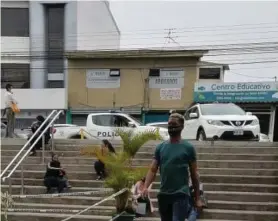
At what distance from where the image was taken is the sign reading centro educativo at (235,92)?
27.0m

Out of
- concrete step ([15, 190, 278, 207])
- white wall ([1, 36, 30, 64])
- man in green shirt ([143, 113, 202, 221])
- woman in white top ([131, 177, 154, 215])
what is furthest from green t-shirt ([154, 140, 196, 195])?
white wall ([1, 36, 30, 64])

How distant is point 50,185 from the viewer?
9.26 metres

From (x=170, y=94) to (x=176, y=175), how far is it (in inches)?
934

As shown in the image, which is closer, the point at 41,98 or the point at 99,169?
the point at 99,169

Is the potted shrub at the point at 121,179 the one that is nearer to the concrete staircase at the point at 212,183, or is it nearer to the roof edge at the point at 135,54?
the concrete staircase at the point at 212,183

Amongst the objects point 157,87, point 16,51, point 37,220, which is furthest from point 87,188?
point 16,51

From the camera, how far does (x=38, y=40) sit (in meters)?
31.9

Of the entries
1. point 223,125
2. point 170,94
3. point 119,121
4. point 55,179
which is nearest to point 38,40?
point 170,94

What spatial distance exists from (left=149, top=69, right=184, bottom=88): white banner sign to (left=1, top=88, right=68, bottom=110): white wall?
519 cm

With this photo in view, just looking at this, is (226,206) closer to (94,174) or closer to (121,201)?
(121,201)

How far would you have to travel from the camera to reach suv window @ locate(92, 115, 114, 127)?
17.4 meters

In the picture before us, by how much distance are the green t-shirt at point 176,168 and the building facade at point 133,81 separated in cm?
2335

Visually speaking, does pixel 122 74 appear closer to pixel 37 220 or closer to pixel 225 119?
pixel 225 119

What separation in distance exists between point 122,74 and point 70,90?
317 cm
